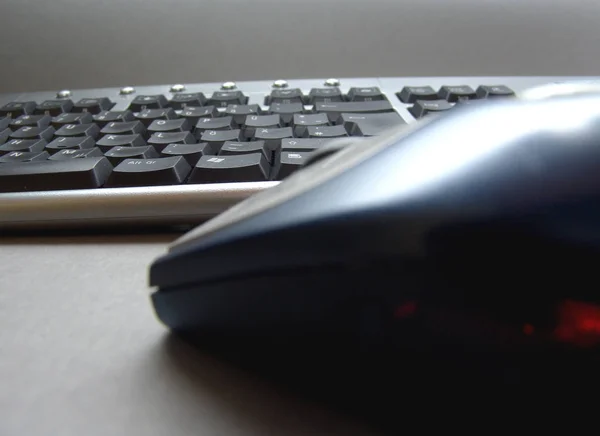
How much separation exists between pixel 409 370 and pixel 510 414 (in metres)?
0.03

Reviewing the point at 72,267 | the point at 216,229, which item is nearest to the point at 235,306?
the point at 216,229

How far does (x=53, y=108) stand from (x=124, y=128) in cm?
11

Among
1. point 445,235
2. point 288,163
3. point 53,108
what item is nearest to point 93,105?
point 53,108

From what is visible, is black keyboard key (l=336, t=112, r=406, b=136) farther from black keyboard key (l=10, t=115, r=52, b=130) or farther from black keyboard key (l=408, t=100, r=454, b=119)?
black keyboard key (l=10, t=115, r=52, b=130)

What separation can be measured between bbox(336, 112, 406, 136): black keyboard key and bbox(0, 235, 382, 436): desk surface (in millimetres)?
168

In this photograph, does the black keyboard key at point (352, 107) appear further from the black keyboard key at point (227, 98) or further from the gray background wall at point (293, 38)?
the gray background wall at point (293, 38)

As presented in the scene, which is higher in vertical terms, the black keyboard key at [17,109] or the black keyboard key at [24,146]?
the black keyboard key at [17,109]

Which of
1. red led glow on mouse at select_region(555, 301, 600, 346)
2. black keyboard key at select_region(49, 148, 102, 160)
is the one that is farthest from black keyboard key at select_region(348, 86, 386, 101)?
red led glow on mouse at select_region(555, 301, 600, 346)

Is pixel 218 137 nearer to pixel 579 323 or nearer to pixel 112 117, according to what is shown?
pixel 112 117

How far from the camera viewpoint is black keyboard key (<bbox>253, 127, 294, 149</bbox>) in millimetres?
344

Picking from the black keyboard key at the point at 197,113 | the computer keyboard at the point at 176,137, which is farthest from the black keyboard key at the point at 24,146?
the black keyboard key at the point at 197,113

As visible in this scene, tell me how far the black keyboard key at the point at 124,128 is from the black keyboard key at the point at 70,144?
0.02m

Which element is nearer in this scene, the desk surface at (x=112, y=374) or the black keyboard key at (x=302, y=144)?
the desk surface at (x=112, y=374)

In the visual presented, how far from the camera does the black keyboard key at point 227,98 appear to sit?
45 cm
